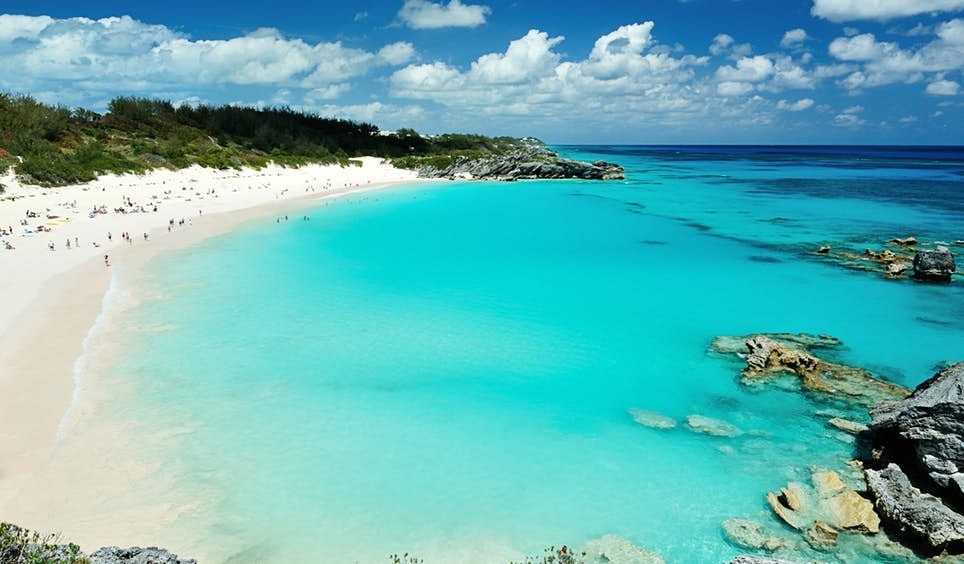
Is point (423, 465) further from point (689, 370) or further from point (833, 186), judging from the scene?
point (833, 186)

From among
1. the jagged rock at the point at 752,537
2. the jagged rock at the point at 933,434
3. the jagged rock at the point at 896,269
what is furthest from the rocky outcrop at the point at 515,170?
the jagged rock at the point at 752,537

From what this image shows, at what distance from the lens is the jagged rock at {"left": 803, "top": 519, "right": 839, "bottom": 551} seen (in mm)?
8258

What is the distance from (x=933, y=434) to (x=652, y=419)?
4.97 m

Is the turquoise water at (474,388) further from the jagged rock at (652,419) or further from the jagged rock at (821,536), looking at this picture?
the jagged rock at (821,536)

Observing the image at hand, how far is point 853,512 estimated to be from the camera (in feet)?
28.9

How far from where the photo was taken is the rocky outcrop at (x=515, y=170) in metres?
79.4

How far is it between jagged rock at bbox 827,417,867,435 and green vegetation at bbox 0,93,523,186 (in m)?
47.1

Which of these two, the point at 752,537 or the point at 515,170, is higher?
the point at 515,170

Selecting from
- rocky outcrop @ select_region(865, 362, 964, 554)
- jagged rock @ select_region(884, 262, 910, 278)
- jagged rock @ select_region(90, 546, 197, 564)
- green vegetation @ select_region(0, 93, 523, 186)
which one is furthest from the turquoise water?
green vegetation @ select_region(0, 93, 523, 186)

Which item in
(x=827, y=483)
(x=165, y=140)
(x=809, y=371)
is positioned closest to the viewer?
(x=827, y=483)

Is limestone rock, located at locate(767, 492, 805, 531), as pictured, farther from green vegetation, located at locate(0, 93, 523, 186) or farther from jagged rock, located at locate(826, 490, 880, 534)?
green vegetation, located at locate(0, 93, 523, 186)

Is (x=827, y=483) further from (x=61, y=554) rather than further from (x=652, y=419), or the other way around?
(x=61, y=554)

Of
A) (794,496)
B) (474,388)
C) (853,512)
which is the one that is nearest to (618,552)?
(794,496)

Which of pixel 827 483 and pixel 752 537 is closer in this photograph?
pixel 752 537
